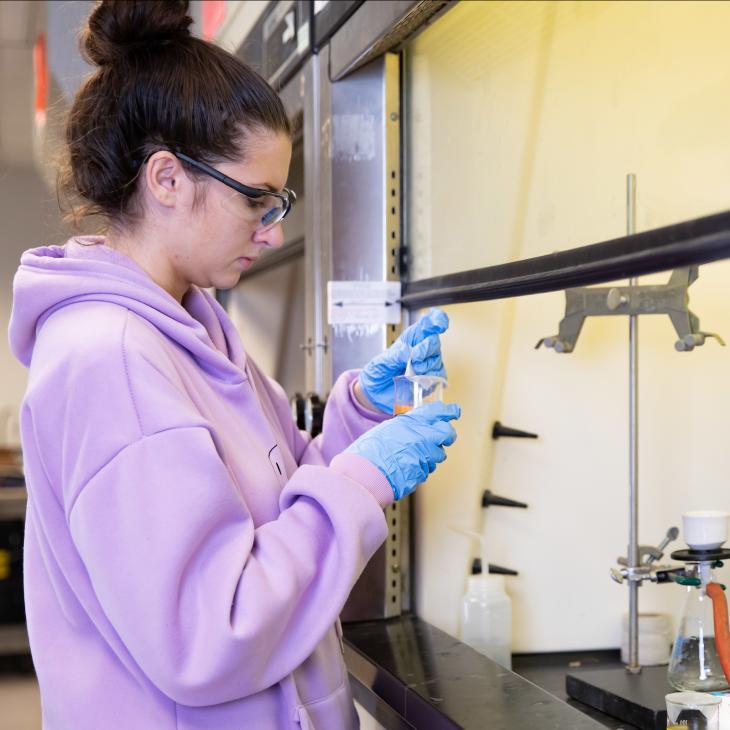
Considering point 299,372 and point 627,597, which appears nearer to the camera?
point 627,597

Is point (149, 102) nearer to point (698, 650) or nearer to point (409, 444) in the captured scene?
point (409, 444)

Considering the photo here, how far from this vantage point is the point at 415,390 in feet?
4.11

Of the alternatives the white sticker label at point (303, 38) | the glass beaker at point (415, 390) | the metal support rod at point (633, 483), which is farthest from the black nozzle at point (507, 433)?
the white sticker label at point (303, 38)

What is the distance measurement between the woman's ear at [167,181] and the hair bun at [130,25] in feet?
0.53

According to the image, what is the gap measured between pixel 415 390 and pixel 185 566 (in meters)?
0.48

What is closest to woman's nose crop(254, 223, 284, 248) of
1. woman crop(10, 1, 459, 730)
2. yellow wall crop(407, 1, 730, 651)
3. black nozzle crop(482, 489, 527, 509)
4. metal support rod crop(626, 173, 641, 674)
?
woman crop(10, 1, 459, 730)

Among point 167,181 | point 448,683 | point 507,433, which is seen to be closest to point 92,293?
point 167,181

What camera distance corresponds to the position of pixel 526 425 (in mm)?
1533

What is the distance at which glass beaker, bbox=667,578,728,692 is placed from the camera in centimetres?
118

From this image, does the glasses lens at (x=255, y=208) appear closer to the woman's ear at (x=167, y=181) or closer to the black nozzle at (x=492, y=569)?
the woman's ear at (x=167, y=181)

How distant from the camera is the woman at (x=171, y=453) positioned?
0.86 m

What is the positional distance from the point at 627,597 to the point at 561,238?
0.62 m

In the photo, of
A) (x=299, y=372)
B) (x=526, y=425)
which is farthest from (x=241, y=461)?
(x=299, y=372)

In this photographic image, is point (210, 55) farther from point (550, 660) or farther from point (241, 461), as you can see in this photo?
point (550, 660)
